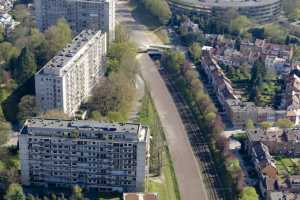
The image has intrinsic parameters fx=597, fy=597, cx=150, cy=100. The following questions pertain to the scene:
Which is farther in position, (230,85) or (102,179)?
(230,85)

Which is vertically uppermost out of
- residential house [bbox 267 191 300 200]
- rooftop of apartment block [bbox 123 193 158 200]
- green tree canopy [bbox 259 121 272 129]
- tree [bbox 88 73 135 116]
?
tree [bbox 88 73 135 116]

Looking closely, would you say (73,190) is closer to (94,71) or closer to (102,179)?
(102,179)

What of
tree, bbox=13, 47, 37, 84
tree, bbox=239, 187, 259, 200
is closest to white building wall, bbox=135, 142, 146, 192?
tree, bbox=239, 187, 259, 200

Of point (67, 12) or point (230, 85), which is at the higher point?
point (67, 12)

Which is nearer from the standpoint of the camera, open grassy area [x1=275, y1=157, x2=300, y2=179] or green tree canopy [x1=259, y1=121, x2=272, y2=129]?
open grassy area [x1=275, y1=157, x2=300, y2=179]

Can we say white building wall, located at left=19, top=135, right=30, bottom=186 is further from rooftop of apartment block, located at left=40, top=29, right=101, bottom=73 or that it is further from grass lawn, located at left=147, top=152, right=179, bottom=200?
rooftop of apartment block, located at left=40, top=29, right=101, bottom=73

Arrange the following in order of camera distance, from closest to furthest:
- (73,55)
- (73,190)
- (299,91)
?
(73,190), (73,55), (299,91)

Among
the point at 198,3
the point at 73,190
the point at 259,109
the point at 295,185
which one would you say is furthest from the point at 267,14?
the point at 73,190
